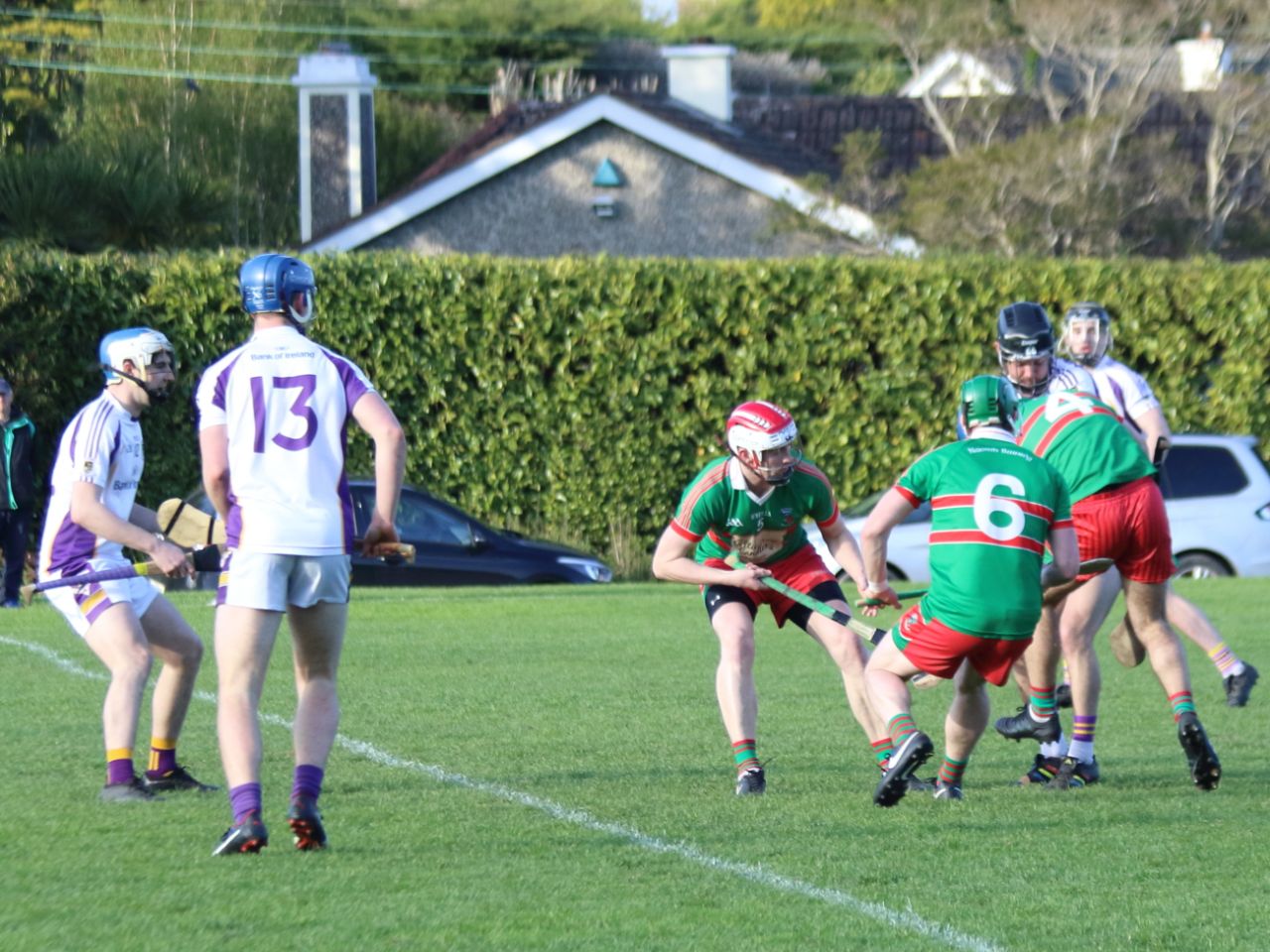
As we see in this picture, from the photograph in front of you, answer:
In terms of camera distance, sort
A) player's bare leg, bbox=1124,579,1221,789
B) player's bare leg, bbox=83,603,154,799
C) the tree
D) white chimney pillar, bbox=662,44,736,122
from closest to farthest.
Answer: player's bare leg, bbox=83,603,154,799, player's bare leg, bbox=1124,579,1221,789, white chimney pillar, bbox=662,44,736,122, the tree

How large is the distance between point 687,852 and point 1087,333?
13.6ft

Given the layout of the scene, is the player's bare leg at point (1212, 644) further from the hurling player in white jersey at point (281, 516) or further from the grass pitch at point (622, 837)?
the hurling player in white jersey at point (281, 516)

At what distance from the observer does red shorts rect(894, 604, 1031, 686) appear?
25.6 ft

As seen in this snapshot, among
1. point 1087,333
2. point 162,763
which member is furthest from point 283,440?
point 1087,333

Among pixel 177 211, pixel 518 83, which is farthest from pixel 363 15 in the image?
pixel 177 211

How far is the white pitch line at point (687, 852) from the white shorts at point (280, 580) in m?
1.54

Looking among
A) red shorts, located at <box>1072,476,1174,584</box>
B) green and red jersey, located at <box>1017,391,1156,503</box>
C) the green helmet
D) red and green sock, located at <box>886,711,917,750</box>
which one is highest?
the green helmet

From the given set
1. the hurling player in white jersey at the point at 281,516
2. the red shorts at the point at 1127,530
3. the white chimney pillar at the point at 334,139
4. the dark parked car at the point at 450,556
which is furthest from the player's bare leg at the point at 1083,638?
the white chimney pillar at the point at 334,139

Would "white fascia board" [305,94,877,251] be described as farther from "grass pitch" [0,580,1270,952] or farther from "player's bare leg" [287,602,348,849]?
"player's bare leg" [287,602,348,849]

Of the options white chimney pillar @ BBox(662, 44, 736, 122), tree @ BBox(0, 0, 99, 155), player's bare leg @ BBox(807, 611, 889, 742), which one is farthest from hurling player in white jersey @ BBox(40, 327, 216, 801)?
white chimney pillar @ BBox(662, 44, 736, 122)

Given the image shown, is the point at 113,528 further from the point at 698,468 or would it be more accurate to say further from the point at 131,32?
the point at 131,32

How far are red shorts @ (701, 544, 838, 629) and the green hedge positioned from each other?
13688mm

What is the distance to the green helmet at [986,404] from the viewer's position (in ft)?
26.2

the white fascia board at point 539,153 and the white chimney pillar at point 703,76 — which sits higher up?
the white chimney pillar at point 703,76
